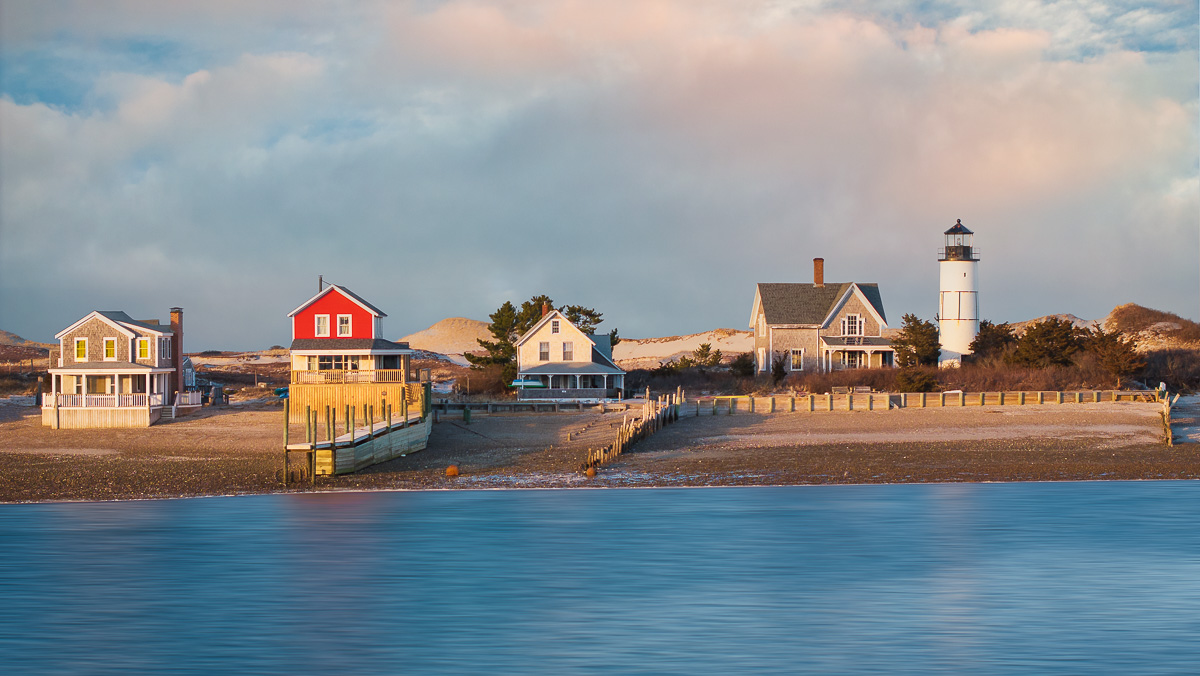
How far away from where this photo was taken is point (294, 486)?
37.2 metres

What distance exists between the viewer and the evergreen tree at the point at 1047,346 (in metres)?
64.0

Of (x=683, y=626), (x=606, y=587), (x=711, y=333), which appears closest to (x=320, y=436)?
(x=606, y=587)

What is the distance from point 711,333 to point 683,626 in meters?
127

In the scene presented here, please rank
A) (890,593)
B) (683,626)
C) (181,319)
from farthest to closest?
1. (181,319)
2. (890,593)
3. (683,626)

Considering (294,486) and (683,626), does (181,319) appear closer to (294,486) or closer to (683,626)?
(294,486)

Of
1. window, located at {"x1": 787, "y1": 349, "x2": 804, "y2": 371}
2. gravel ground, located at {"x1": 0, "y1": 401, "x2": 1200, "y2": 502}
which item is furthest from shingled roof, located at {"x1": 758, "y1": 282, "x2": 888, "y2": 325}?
gravel ground, located at {"x1": 0, "y1": 401, "x2": 1200, "y2": 502}

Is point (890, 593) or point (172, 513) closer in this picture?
point (890, 593)

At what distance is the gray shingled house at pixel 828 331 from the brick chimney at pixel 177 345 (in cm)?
3601

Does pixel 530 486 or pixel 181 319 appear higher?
pixel 181 319

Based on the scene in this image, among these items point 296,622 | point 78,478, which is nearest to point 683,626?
point 296,622

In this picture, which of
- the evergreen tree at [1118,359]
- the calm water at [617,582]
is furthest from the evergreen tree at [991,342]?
the calm water at [617,582]

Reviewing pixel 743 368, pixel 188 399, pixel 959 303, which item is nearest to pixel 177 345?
pixel 188 399

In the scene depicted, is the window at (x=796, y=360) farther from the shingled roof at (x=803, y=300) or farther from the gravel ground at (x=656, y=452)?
the gravel ground at (x=656, y=452)

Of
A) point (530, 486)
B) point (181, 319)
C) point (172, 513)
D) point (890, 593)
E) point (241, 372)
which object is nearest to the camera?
point (890, 593)
